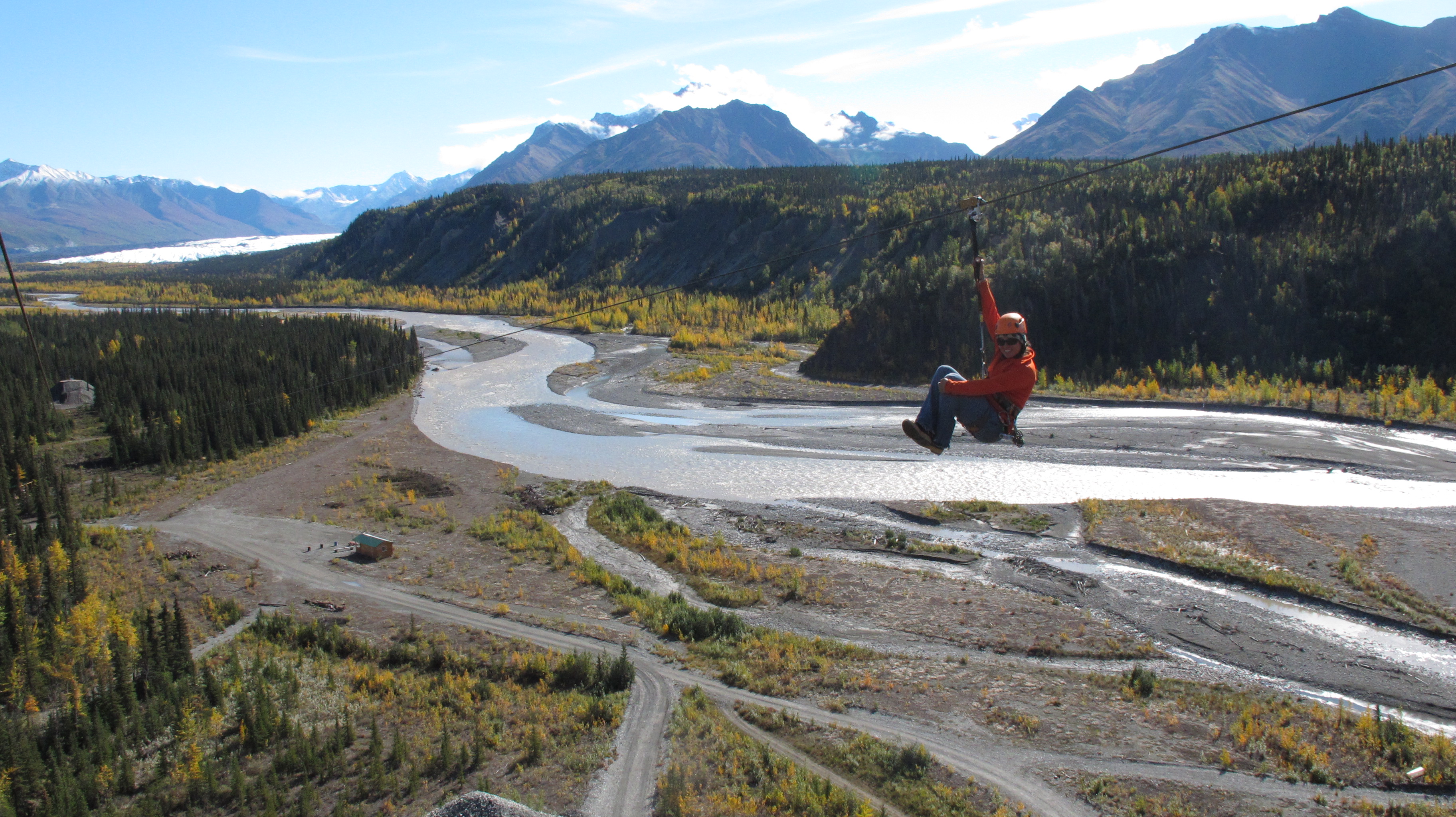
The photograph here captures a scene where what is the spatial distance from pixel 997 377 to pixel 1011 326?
Answer: 60cm

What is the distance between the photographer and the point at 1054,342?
43.5 meters

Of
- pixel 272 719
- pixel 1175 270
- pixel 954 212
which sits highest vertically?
pixel 954 212

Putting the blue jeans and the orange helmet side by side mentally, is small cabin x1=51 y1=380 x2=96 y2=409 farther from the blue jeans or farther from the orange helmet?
the orange helmet

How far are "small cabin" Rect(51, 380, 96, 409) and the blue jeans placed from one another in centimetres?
4741

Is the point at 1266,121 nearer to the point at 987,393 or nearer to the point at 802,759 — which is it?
the point at 987,393

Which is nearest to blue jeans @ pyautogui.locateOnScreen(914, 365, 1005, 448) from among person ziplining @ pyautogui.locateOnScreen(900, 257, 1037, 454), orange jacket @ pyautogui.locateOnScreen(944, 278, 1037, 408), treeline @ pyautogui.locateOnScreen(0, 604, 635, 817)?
person ziplining @ pyautogui.locateOnScreen(900, 257, 1037, 454)

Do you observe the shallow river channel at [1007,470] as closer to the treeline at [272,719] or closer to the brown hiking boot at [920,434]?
the brown hiking boot at [920,434]

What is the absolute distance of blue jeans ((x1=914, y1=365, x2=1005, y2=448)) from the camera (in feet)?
32.3

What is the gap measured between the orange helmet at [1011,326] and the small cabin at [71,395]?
48426 millimetres

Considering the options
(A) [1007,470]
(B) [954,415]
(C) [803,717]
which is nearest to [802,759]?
(C) [803,717]

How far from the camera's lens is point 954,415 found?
993cm

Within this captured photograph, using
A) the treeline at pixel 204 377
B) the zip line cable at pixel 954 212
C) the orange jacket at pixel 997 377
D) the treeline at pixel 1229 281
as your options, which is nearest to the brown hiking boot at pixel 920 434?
the orange jacket at pixel 997 377

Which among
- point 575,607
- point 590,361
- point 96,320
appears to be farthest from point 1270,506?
point 96,320

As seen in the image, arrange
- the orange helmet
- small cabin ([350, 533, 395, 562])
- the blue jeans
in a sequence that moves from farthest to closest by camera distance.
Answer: small cabin ([350, 533, 395, 562]) < the blue jeans < the orange helmet
